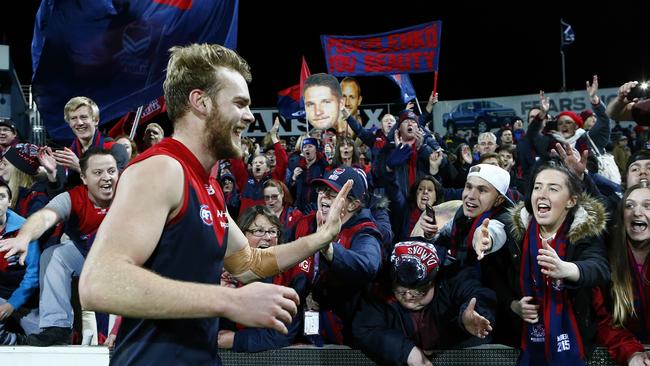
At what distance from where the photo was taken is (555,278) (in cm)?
417

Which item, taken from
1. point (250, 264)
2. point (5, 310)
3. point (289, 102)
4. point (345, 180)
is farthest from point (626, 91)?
point (289, 102)

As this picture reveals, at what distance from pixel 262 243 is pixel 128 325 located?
3.05 metres

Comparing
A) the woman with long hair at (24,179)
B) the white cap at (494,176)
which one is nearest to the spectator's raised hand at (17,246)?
the woman with long hair at (24,179)

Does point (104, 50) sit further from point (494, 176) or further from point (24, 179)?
point (494, 176)

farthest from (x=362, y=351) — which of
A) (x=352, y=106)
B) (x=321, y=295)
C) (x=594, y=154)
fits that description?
(x=352, y=106)

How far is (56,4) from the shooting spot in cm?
669

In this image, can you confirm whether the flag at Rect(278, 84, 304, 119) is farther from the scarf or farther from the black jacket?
the scarf

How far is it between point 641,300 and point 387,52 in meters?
8.48

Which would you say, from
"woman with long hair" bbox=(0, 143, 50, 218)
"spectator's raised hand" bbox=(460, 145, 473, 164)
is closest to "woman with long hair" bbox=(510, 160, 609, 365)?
"woman with long hair" bbox=(0, 143, 50, 218)

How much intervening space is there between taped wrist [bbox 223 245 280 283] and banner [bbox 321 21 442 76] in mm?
8794

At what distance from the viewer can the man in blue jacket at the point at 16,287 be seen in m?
5.66

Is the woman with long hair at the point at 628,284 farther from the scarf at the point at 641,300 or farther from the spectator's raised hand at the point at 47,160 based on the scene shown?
the spectator's raised hand at the point at 47,160

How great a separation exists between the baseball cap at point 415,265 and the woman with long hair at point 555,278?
1.91 ft

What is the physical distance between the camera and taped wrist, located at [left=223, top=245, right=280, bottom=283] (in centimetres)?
299
